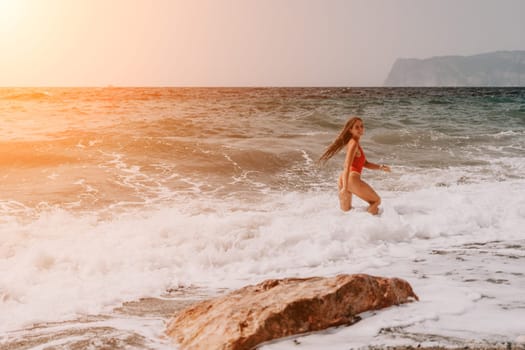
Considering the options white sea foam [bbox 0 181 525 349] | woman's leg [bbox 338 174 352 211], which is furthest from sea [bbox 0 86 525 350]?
A: woman's leg [bbox 338 174 352 211]

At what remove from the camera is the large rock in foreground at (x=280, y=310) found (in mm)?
3076

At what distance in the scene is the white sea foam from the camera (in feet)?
12.8

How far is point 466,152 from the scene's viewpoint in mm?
16781

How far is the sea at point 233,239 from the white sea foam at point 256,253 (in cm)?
2

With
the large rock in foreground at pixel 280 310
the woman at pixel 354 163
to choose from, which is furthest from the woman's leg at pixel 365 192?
the large rock in foreground at pixel 280 310

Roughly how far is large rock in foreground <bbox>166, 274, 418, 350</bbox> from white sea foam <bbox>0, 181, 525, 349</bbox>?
0.14m

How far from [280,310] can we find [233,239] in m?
3.19

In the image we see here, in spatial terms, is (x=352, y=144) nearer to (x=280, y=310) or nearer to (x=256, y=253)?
(x=256, y=253)

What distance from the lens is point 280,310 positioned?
316 cm

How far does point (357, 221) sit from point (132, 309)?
3.76 metres

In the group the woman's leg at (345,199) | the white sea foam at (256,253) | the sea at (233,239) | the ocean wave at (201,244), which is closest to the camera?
the sea at (233,239)

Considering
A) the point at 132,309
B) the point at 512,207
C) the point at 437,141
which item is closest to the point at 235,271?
the point at 132,309

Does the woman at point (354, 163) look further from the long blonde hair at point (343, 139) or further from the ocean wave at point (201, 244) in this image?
the ocean wave at point (201, 244)

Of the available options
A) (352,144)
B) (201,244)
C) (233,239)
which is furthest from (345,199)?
(201,244)
